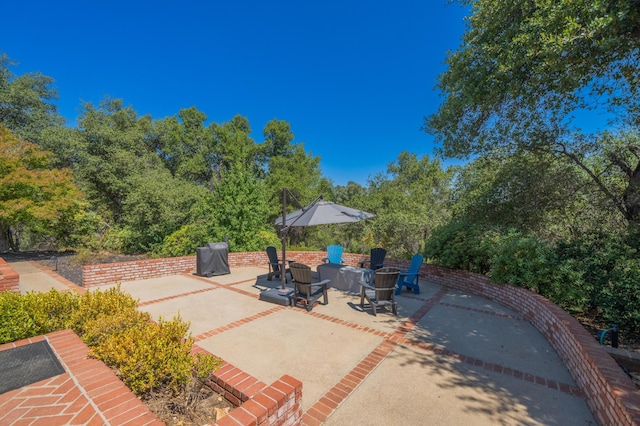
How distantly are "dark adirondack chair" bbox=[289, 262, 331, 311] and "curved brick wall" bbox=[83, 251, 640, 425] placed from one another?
12.3 feet

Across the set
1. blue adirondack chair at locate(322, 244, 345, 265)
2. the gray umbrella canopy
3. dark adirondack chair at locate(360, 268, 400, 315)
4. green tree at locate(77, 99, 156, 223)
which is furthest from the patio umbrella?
green tree at locate(77, 99, 156, 223)

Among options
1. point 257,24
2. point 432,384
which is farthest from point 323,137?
point 432,384

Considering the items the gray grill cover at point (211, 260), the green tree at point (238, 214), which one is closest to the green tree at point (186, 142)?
the green tree at point (238, 214)

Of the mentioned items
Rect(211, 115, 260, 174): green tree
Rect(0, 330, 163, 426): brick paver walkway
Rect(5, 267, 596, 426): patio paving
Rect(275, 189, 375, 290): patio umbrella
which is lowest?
Rect(5, 267, 596, 426): patio paving

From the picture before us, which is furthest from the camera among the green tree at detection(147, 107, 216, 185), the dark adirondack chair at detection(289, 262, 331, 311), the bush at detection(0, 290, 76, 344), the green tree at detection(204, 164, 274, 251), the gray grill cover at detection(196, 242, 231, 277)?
the green tree at detection(147, 107, 216, 185)

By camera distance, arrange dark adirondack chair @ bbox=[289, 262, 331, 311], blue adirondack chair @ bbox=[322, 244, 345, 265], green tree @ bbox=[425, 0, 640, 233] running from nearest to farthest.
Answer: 1. green tree @ bbox=[425, 0, 640, 233]
2. dark adirondack chair @ bbox=[289, 262, 331, 311]
3. blue adirondack chair @ bbox=[322, 244, 345, 265]

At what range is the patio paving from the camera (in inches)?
103

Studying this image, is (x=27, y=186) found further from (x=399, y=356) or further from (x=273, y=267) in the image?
(x=399, y=356)

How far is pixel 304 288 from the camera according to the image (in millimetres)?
5398

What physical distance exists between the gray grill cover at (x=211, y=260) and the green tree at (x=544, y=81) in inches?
282

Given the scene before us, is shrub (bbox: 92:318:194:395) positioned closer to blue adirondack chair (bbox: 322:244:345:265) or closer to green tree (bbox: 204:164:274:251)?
blue adirondack chair (bbox: 322:244:345:265)

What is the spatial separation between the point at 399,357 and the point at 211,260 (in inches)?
248

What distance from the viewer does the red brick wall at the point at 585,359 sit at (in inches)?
83.7

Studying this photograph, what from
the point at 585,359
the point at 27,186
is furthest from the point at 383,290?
the point at 27,186
